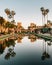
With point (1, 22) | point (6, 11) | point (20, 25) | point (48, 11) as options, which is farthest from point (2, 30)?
point (20, 25)

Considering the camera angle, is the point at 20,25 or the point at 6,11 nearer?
the point at 6,11

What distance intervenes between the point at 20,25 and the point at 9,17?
38409 mm

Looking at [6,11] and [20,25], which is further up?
[6,11]

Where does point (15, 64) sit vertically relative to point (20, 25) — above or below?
above

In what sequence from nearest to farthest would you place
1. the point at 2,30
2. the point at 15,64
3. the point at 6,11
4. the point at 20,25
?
the point at 15,64, the point at 2,30, the point at 6,11, the point at 20,25

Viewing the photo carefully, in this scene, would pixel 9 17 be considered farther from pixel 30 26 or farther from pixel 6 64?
pixel 6 64

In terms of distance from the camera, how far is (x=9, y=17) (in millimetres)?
103750

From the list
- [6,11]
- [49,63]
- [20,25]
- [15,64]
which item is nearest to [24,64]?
[15,64]

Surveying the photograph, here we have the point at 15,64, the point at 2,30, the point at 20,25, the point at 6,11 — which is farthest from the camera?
the point at 20,25

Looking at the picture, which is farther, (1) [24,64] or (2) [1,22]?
(2) [1,22]

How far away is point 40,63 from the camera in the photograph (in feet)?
49.1

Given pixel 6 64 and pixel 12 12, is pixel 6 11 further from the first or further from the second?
pixel 6 64

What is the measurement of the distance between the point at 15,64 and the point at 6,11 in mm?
86606

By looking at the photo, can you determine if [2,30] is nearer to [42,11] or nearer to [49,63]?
[42,11]
